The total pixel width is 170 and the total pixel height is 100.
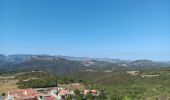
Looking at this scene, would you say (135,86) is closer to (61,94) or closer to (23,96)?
(61,94)

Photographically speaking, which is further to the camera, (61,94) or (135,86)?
(135,86)

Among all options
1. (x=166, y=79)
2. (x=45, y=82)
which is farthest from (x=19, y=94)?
(x=166, y=79)

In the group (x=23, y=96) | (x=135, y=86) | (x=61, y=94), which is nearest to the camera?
(x=23, y=96)

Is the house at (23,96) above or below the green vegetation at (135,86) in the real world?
above

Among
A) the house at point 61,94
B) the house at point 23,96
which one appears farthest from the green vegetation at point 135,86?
the house at point 23,96

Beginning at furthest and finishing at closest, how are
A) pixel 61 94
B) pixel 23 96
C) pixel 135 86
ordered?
pixel 135 86 → pixel 61 94 → pixel 23 96

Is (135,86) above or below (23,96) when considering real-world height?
below

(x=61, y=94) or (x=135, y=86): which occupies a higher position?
(x=61, y=94)

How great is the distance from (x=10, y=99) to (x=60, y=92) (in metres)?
12.5

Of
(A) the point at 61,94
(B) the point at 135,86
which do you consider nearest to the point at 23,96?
(A) the point at 61,94

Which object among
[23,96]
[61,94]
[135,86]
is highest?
[23,96]

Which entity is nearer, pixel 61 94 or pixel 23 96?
pixel 23 96

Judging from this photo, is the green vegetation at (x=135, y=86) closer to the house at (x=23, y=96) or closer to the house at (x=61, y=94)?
the house at (x=61, y=94)

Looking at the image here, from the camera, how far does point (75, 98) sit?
56.6 metres
